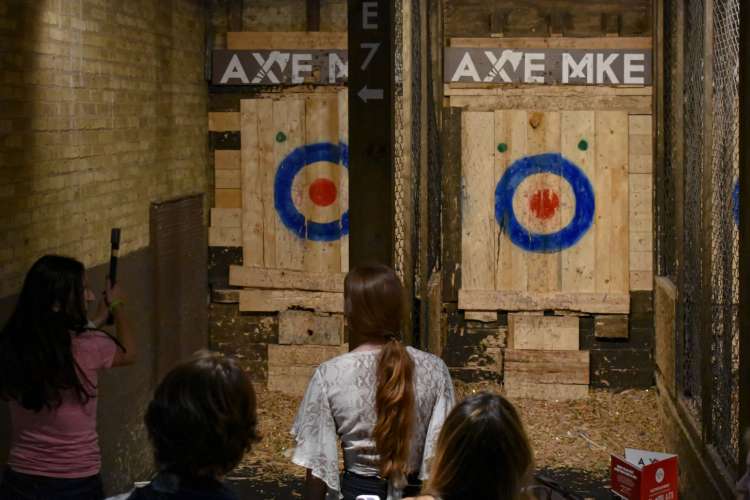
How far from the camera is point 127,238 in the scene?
27.7 feet

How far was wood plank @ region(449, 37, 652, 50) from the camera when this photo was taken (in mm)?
10477

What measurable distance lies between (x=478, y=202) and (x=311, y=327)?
5.54 feet

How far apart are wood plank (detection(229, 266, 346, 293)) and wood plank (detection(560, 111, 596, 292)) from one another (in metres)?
1.82

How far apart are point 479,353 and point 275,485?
284cm

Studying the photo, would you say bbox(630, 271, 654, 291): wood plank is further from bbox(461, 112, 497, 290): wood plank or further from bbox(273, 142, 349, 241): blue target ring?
bbox(273, 142, 349, 241): blue target ring

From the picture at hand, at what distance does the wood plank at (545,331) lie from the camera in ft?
35.3

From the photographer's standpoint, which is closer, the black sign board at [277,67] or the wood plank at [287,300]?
the black sign board at [277,67]

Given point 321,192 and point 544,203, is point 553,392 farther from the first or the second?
point 321,192

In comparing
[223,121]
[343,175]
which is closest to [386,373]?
[343,175]

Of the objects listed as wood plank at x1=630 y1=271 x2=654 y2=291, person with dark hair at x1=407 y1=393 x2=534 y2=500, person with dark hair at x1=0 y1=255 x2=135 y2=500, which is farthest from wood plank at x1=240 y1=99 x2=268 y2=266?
person with dark hair at x1=407 y1=393 x2=534 y2=500

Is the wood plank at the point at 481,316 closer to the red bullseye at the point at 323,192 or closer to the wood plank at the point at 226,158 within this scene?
the red bullseye at the point at 323,192

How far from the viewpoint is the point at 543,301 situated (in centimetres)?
1074

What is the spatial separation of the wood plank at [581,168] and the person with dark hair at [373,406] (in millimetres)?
6723

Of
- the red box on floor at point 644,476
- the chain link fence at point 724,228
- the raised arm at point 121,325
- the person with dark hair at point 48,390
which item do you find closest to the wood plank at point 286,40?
the chain link fence at point 724,228
